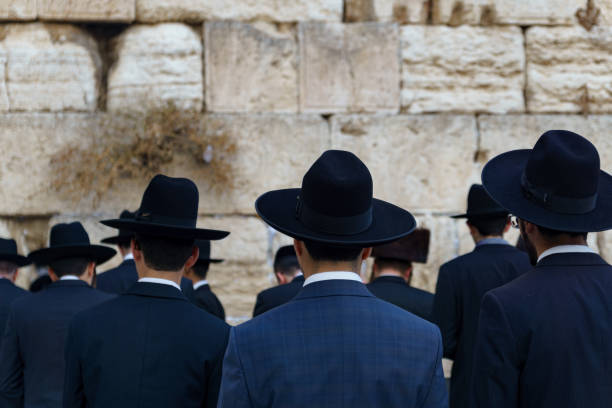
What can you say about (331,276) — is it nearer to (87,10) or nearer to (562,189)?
(562,189)

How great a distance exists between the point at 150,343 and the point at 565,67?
485 cm

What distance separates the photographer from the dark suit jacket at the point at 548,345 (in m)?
2.31

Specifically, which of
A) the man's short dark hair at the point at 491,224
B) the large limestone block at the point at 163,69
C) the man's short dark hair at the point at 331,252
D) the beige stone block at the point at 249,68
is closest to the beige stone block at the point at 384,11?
the beige stone block at the point at 249,68

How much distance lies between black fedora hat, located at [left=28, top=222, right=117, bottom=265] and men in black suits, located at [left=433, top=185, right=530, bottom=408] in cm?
196

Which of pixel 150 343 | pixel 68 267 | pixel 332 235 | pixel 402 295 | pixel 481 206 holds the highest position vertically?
pixel 332 235

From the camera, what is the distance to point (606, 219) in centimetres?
250

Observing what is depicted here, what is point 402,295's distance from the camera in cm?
420

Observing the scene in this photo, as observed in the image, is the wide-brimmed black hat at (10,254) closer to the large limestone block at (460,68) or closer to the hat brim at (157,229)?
the hat brim at (157,229)

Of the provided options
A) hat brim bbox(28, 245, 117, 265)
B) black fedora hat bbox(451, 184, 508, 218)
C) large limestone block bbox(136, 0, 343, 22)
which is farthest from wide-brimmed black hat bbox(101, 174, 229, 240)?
large limestone block bbox(136, 0, 343, 22)

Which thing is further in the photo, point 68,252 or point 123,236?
Answer: point 123,236

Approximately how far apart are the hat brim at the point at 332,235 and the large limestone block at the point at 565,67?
429 centimetres

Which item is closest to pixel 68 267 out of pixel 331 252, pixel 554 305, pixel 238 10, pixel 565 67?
pixel 331 252

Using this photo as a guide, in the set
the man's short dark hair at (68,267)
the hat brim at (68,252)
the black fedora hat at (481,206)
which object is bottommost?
the man's short dark hair at (68,267)

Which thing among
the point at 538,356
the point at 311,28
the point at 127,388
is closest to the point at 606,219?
the point at 538,356
